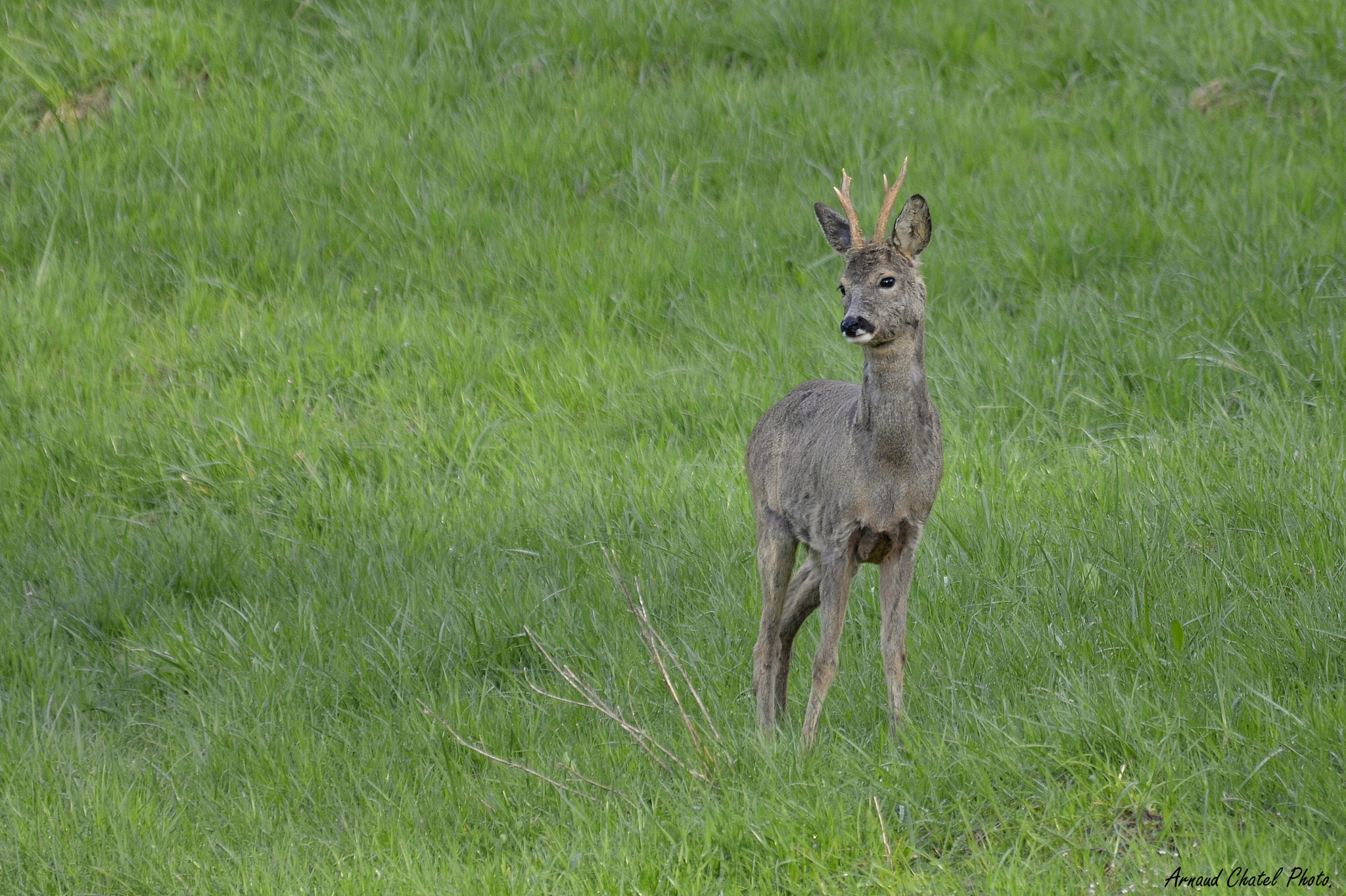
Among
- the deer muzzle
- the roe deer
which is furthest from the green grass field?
the deer muzzle

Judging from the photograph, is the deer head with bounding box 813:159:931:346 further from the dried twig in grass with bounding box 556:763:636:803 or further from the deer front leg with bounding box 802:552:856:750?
the dried twig in grass with bounding box 556:763:636:803

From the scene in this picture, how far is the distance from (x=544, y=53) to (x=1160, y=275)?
4799mm

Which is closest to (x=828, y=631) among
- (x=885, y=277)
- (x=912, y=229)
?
(x=885, y=277)

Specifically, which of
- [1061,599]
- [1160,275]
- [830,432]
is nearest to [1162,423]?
[1160,275]

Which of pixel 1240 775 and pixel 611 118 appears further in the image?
pixel 611 118

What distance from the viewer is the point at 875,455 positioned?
4.22 m

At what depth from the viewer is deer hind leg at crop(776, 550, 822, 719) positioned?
476 cm

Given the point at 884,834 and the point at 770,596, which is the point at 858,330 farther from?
the point at 884,834

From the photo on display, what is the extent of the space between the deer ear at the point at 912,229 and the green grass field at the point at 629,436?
4.72ft

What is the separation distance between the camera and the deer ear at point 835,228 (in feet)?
14.3

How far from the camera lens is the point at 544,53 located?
9.91 m

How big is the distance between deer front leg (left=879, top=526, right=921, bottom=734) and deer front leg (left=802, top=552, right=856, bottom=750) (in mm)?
132

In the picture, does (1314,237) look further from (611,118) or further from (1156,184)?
(611,118)

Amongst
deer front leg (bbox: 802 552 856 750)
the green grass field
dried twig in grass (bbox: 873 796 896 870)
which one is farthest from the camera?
deer front leg (bbox: 802 552 856 750)
